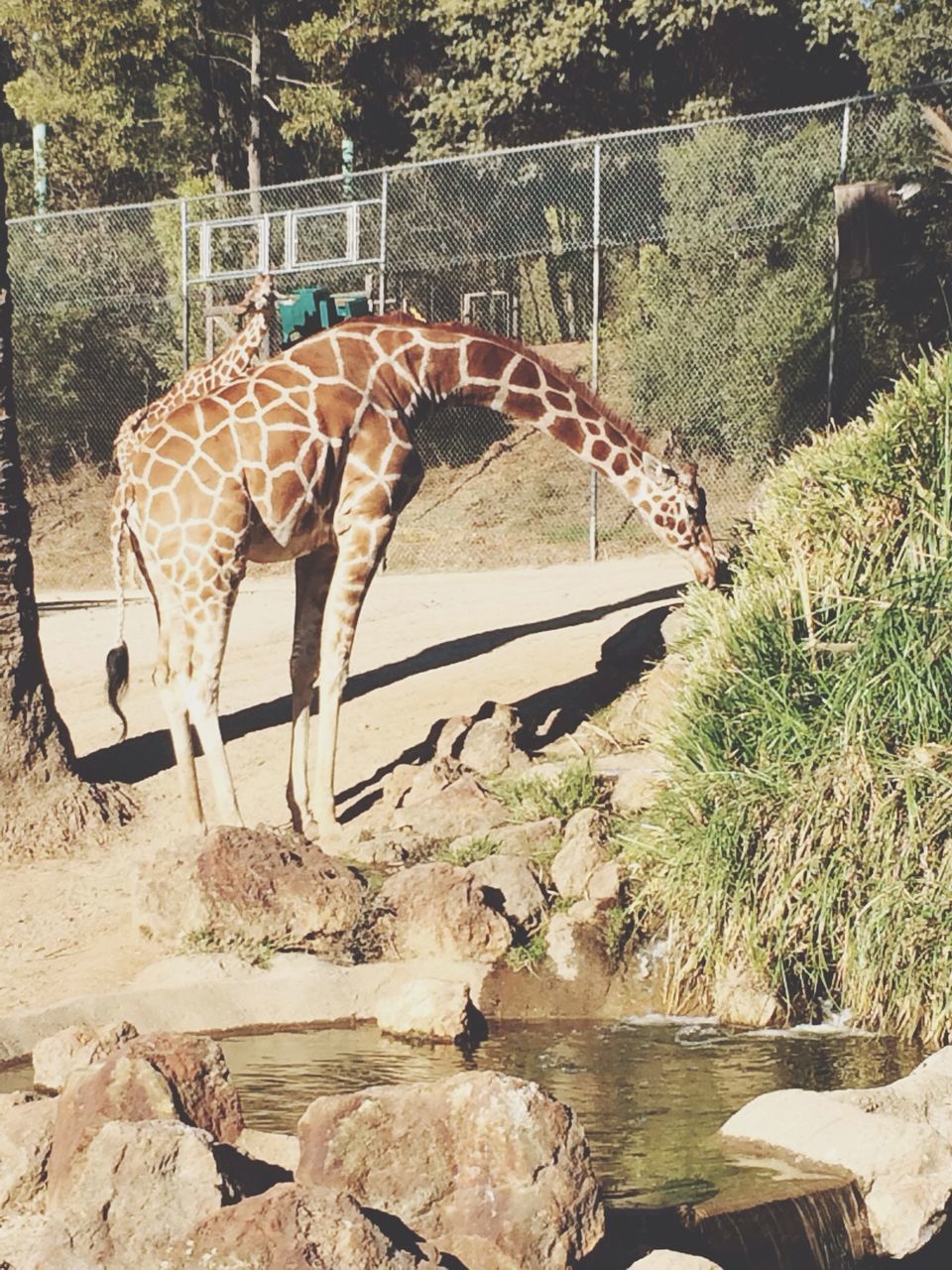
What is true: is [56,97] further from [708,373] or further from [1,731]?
[1,731]

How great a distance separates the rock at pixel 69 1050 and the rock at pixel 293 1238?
1997mm

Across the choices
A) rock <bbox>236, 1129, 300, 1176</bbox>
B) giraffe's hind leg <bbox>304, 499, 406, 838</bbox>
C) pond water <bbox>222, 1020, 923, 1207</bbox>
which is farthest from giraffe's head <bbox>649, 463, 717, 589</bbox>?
rock <bbox>236, 1129, 300, 1176</bbox>

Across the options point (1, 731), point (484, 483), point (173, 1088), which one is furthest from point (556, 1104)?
point (484, 483)

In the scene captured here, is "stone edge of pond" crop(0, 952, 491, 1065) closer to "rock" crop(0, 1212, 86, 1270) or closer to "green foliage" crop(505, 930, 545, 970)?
"green foliage" crop(505, 930, 545, 970)

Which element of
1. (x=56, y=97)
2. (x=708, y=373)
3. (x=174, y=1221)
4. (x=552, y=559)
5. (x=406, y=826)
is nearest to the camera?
(x=174, y=1221)

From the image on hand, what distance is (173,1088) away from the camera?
17.5ft

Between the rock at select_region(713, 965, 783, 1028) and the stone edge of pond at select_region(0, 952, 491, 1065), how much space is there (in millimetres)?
1002

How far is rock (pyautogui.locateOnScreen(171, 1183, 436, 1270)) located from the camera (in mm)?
4312

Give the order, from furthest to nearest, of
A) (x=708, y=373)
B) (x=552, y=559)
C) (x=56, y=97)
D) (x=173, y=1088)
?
(x=56, y=97)
(x=708, y=373)
(x=552, y=559)
(x=173, y=1088)

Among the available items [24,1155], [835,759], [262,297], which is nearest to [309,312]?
[262,297]

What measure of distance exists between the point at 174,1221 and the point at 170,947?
3821mm

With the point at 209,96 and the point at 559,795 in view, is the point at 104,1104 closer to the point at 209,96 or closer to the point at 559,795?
the point at 559,795

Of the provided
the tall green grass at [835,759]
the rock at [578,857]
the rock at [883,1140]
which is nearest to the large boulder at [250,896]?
the rock at [578,857]

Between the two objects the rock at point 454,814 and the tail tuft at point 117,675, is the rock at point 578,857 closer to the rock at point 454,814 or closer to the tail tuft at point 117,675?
the rock at point 454,814
